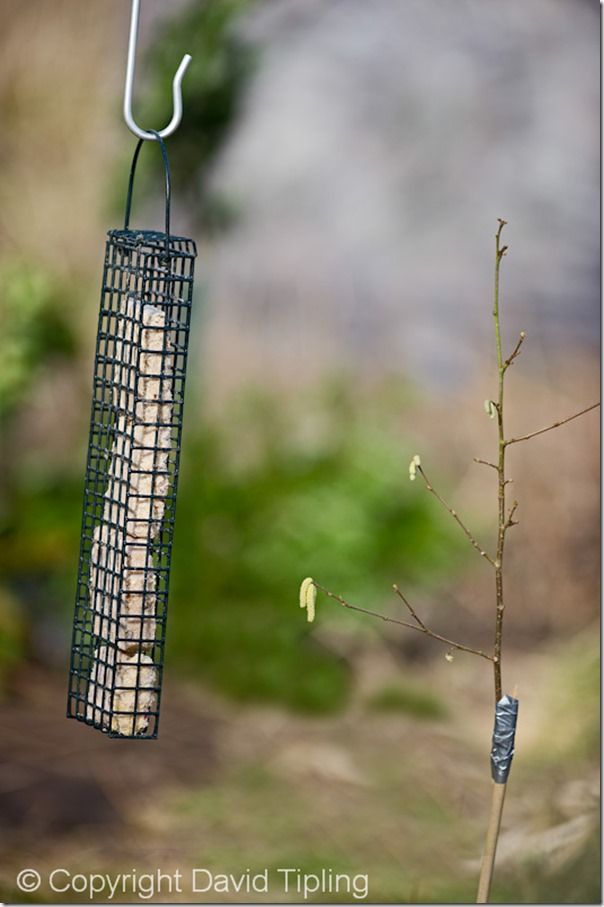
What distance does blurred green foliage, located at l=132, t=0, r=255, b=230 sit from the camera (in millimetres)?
5250

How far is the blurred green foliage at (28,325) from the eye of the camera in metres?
5.24

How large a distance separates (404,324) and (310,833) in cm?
222

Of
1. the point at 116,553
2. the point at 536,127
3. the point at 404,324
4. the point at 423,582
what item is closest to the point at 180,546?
the point at 423,582

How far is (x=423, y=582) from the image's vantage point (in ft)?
17.6

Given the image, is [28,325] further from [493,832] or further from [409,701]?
[493,832]

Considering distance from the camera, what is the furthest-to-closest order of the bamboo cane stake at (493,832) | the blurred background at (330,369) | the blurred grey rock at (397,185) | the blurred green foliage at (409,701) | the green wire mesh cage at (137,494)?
the blurred grey rock at (397,185)
the blurred green foliage at (409,701)
the blurred background at (330,369)
the green wire mesh cage at (137,494)
the bamboo cane stake at (493,832)

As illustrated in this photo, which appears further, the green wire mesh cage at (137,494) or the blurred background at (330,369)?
the blurred background at (330,369)

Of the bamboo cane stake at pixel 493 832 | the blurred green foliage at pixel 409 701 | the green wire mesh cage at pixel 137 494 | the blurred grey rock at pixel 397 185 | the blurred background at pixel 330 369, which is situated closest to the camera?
the bamboo cane stake at pixel 493 832

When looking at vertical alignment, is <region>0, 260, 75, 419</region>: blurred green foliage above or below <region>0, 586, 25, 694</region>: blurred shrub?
above

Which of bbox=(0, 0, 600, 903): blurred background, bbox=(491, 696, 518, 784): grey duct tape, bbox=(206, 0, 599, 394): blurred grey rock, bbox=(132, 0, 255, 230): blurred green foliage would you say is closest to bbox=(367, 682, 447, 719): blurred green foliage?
bbox=(0, 0, 600, 903): blurred background

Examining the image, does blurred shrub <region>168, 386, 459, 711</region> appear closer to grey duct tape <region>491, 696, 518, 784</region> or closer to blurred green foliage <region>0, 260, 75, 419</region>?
blurred green foliage <region>0, 260, 75, 419</region>

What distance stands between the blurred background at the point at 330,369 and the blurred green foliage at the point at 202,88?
12 mm

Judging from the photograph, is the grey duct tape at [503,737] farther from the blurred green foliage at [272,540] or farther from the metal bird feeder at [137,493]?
the blurred green foliage at [272,540]

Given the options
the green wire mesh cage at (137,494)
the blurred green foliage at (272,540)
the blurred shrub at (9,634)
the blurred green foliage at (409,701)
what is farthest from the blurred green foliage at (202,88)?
the green wire mesh cage at (137,494)
